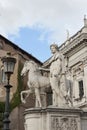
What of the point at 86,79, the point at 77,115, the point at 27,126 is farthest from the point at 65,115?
the point at 86,79

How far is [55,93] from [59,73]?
37.2 inches

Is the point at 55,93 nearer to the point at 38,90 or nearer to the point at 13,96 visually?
the point at 38,90

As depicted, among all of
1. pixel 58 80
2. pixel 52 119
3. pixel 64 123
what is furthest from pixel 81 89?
pixel 52 119

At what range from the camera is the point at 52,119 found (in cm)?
1628

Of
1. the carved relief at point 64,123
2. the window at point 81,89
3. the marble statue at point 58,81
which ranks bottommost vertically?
the carved relief at point 64,123

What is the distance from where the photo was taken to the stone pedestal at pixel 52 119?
53.4ft

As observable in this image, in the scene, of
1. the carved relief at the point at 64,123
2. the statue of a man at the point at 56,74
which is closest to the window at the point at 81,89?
the statue of a man at the point at 56,74

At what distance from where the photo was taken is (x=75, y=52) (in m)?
40.7

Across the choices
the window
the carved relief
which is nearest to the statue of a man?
the carved relief

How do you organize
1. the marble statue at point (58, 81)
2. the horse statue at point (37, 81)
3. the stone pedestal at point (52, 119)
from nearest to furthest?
the stone pedestal at point (52, 119) < the marble statue at point (58, 81) < the horse statue at point (37, 81)

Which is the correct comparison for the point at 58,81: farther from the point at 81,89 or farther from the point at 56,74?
the point at 81,89

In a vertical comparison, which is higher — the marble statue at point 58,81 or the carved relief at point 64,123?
the marble statue at point 58,81

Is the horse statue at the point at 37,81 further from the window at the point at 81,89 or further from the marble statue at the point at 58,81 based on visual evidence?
the window at the point at 81,89

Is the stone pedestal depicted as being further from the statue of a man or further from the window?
the window
